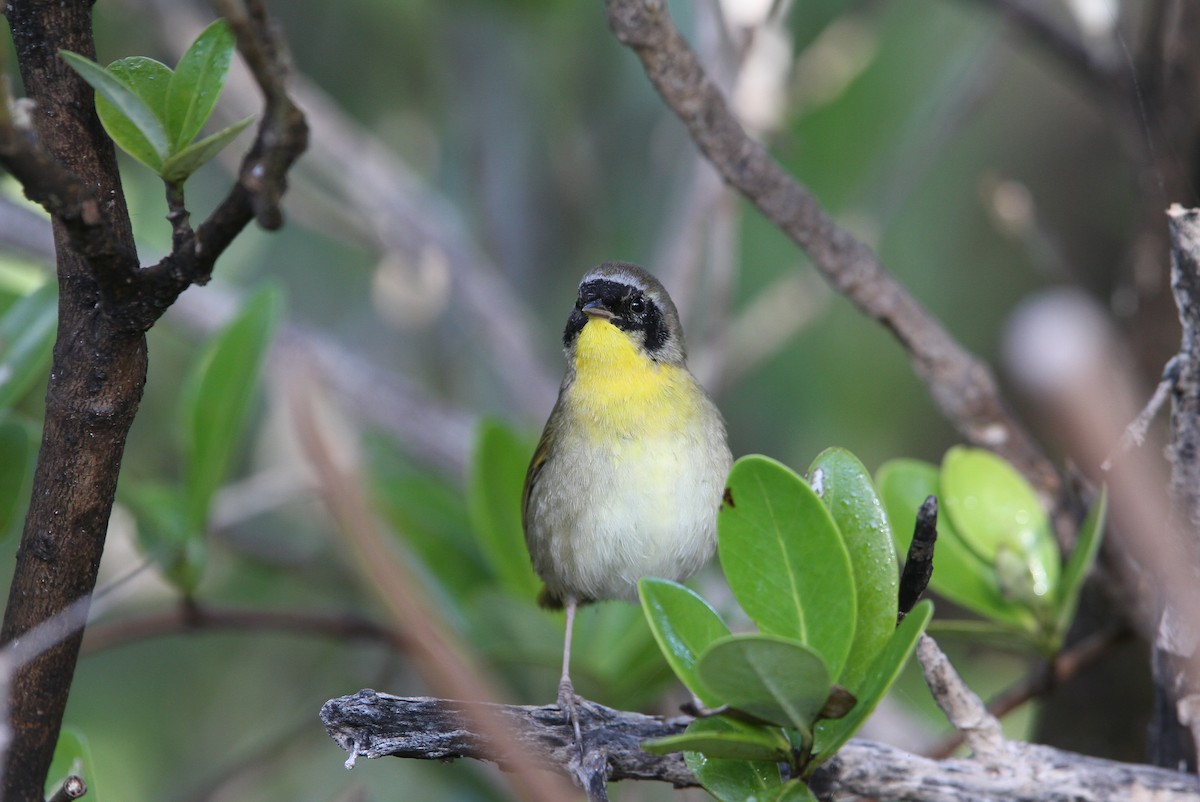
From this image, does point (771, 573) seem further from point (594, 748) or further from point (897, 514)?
point (897, 514)

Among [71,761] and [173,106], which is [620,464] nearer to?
[71,761]

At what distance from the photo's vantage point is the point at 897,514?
226 centimetres

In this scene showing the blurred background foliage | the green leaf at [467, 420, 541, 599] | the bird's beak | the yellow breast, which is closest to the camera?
the yellow breast

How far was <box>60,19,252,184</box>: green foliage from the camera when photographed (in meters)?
1.36

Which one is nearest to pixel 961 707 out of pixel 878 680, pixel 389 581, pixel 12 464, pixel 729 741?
pixel 878 680

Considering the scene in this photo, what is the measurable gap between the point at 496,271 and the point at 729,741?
3.31 metres

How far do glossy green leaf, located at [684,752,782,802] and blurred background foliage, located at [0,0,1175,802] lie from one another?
1.37 m

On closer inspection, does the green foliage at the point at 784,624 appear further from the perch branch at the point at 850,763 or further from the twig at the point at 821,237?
the twig at the point at 821,237

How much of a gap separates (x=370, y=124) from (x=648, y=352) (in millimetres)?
2581

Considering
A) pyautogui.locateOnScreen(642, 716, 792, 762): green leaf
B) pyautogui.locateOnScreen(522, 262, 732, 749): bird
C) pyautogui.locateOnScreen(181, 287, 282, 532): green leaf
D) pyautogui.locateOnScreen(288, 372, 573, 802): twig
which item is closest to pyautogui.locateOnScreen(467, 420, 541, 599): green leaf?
pyautogui.locateOnScreen(522, 262, 732, 749): bird

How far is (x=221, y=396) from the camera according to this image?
2584 mm

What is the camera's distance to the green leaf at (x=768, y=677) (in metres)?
1.30

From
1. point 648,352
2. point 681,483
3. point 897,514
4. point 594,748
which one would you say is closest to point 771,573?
point 594,748

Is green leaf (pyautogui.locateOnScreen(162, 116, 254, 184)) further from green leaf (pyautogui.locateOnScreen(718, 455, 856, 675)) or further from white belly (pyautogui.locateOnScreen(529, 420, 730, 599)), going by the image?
white belly (pyautogui.locateOnScreen(529, 420, 730, 599))
